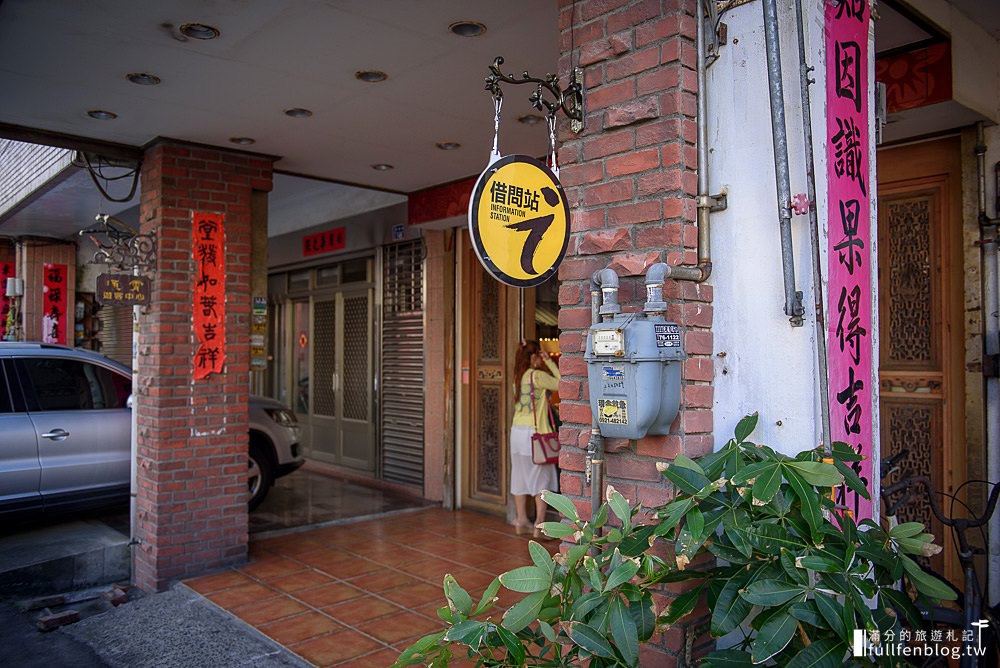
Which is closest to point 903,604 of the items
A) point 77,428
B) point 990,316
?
point 990,316

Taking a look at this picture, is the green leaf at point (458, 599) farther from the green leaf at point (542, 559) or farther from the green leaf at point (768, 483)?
the green leaf at point (768, 483)

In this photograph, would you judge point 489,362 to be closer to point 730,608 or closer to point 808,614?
point 730,608

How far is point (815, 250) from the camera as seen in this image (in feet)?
6.95

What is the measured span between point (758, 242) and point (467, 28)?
2124 mm

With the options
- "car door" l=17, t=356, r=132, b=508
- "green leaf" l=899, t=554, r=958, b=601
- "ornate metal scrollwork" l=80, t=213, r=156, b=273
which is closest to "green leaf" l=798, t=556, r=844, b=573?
"green leaf" l=899, t=554, r=958, b=601

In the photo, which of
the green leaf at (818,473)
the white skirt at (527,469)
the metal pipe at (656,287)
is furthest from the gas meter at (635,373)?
the white skirt at (527,469)

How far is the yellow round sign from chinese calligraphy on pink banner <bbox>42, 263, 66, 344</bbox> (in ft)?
39.0

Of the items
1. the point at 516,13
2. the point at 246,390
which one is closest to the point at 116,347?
the point at 246,390

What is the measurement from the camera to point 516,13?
3512mm

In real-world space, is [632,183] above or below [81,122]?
below

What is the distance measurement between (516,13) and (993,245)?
2.91 metres

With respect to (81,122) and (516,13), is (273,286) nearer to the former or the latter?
(81,122)

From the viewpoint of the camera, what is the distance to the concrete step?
205 inches

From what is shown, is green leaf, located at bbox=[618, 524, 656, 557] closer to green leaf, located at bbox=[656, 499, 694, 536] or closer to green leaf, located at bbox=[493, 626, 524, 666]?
green leaf, located at bbox=[656, 499, 694, 536]
